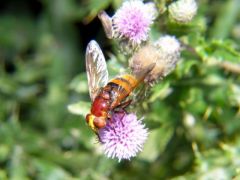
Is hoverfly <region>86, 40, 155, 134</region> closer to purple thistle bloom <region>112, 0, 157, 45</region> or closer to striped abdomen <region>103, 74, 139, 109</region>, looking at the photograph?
striped abdomen <region>103, 74, 139, 109</region>

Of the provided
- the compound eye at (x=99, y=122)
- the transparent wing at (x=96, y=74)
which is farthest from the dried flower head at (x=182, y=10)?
the compound eye at (x=99, y=122)

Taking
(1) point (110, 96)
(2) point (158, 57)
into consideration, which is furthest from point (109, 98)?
(2) point (158, 57)

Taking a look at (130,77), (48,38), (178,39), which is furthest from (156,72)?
(48,38)

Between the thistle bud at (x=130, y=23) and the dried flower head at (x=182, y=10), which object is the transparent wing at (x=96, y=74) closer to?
the thistle bud at (x=130, y=23)

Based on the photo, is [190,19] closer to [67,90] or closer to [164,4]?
[164,4]

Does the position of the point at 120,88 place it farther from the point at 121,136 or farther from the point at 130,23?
the point at 130,23

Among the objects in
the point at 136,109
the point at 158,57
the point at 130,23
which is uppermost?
the point at 130,23

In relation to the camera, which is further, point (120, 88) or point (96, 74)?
point (96, 74)
